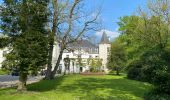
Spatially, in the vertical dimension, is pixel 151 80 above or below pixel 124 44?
below

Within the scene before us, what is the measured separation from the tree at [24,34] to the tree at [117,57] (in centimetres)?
5121

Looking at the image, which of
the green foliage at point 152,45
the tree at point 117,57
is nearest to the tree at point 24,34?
the green foliage at point 152,45

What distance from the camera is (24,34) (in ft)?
69.3

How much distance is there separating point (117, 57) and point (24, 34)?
52879 millimetres

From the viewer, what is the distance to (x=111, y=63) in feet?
240

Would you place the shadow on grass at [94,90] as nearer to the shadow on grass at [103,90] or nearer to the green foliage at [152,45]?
the shadow on grass at [103,90]

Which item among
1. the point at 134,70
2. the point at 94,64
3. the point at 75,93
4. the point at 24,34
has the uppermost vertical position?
the point at 94,64

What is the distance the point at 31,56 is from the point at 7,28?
2246 millimetres

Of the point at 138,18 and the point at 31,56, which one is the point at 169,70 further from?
the point at 138,18

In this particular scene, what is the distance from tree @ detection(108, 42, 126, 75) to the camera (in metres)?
72.1

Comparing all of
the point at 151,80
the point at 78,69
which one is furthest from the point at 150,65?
the point at 78,69

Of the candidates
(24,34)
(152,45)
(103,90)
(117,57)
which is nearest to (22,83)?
(24,34)

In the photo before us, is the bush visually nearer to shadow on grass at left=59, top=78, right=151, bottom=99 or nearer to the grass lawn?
shadow on grass at left=59, top=78, right=151, bottom=99

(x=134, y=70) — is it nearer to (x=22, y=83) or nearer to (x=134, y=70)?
(x=134, y=70)
